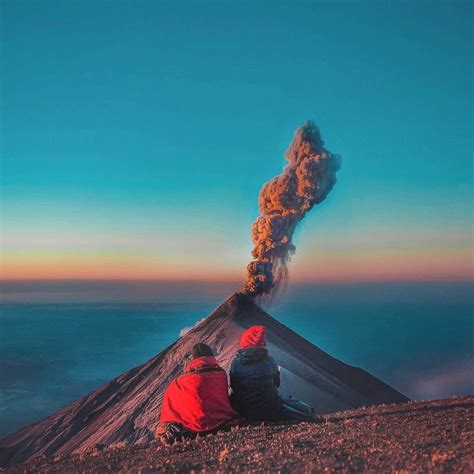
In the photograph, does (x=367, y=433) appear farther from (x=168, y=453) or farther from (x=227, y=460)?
(x=168, y=453)

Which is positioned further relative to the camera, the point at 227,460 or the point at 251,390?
the point at 251,390

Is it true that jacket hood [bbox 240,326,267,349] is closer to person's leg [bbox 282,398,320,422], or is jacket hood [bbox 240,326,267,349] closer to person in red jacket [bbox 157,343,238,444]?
person in red jacket [bbox 157,343,238,444]

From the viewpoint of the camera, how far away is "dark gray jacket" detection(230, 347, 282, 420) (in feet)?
38.2

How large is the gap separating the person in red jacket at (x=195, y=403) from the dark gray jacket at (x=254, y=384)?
1.56 feet

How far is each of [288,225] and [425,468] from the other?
29.7 meters

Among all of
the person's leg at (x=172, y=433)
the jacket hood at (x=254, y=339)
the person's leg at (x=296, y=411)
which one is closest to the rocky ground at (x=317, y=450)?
the person's leg at (x=172, y=433)

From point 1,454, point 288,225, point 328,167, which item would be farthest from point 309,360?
point 1,454

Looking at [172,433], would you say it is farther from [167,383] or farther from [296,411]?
[167,383]

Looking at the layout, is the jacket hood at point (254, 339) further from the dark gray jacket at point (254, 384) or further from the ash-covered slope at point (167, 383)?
the ash-covered slope at point (167, 383)

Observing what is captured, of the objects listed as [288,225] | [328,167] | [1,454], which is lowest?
[1,454]

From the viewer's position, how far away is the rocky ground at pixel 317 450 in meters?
8.00

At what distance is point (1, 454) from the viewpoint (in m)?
30.7

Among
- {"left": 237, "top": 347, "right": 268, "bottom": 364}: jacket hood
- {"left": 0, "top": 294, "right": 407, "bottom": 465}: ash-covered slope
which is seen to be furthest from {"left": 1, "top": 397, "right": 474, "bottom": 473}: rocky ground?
{"left": 0, "top": 294, "right": 407, "bottom": 465}: ash-covered slope

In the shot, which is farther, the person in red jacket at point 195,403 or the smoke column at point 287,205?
the smoke column at point 287,205
